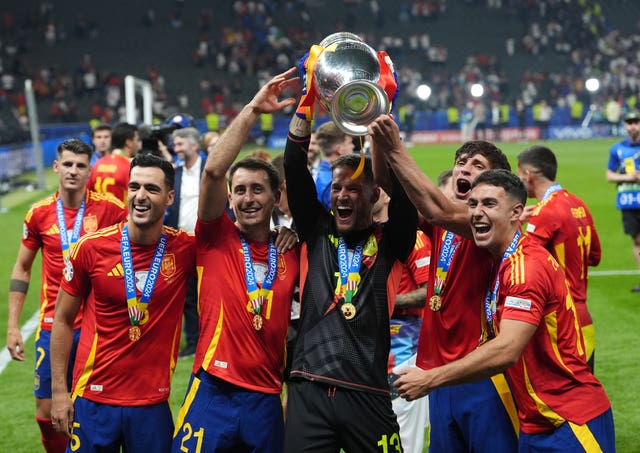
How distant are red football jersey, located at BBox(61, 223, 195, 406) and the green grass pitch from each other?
267 centimetres

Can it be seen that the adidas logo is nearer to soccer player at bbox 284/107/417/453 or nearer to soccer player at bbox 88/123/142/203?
soccer player at bbox 284/107/417/453

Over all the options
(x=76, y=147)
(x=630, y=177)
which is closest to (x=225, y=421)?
(x=76, y=147)

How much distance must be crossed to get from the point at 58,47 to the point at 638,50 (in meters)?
29.5

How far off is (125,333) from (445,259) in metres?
1.58

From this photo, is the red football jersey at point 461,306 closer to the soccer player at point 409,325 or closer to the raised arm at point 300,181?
the raised arm at point 300,181

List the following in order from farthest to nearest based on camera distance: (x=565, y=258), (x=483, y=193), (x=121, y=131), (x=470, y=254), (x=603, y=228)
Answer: (x=603, y=228) → (x=121, y=131) → (x=565, y=258) → (x=470, y=254) → (x=483, y=193)

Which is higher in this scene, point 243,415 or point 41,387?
point 243,415

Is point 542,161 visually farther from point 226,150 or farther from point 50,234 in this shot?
point 50,234

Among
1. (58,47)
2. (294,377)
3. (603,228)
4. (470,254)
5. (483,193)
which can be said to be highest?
(58,47)

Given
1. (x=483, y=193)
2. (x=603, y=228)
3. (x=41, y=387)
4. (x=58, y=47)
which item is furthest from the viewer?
(x=58, y=47)

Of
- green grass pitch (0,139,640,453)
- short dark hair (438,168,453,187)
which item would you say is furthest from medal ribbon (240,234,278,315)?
green grass pitch (0,139,640,453)

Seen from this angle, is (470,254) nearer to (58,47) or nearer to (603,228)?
(603,228)

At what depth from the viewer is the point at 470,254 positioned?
169 inches

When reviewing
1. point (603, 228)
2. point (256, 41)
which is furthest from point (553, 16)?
point (603, 228)
